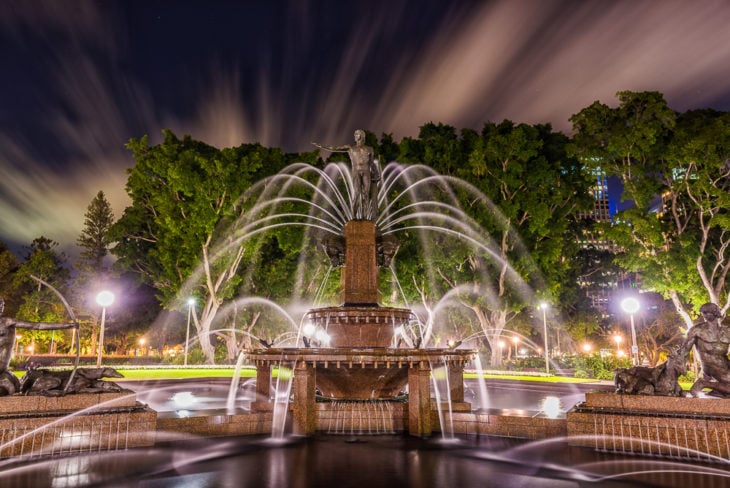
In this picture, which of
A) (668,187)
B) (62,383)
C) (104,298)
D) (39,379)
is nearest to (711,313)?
(62,383)

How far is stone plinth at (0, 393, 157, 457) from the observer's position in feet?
29.3

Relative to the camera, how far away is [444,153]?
1443 inches

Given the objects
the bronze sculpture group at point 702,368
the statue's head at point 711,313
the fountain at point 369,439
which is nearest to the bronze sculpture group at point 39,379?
the fountain at point 369,439

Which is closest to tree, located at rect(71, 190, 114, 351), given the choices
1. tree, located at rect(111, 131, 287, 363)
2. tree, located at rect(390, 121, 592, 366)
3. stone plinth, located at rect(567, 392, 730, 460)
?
tree, located at rect(111, 131, 287, 363)

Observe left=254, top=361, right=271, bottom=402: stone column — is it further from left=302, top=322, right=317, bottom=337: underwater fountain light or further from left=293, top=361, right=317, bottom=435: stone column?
left=293, top=361, right=317, bottom=435: stone column

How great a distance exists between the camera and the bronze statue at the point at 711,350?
988 cm

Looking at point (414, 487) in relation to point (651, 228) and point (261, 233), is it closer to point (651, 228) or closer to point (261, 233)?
point (651, 228)

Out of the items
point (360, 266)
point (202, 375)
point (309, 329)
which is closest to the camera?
point (309, 329)

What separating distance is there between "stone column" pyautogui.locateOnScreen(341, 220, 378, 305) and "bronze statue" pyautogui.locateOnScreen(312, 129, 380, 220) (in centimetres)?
102

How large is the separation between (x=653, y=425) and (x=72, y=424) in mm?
11195

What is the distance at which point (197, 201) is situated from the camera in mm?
35750

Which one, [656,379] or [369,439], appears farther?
[369,439]

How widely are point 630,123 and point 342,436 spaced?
87.0 ft

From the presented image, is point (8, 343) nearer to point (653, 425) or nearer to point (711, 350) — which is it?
point (653, 425)
